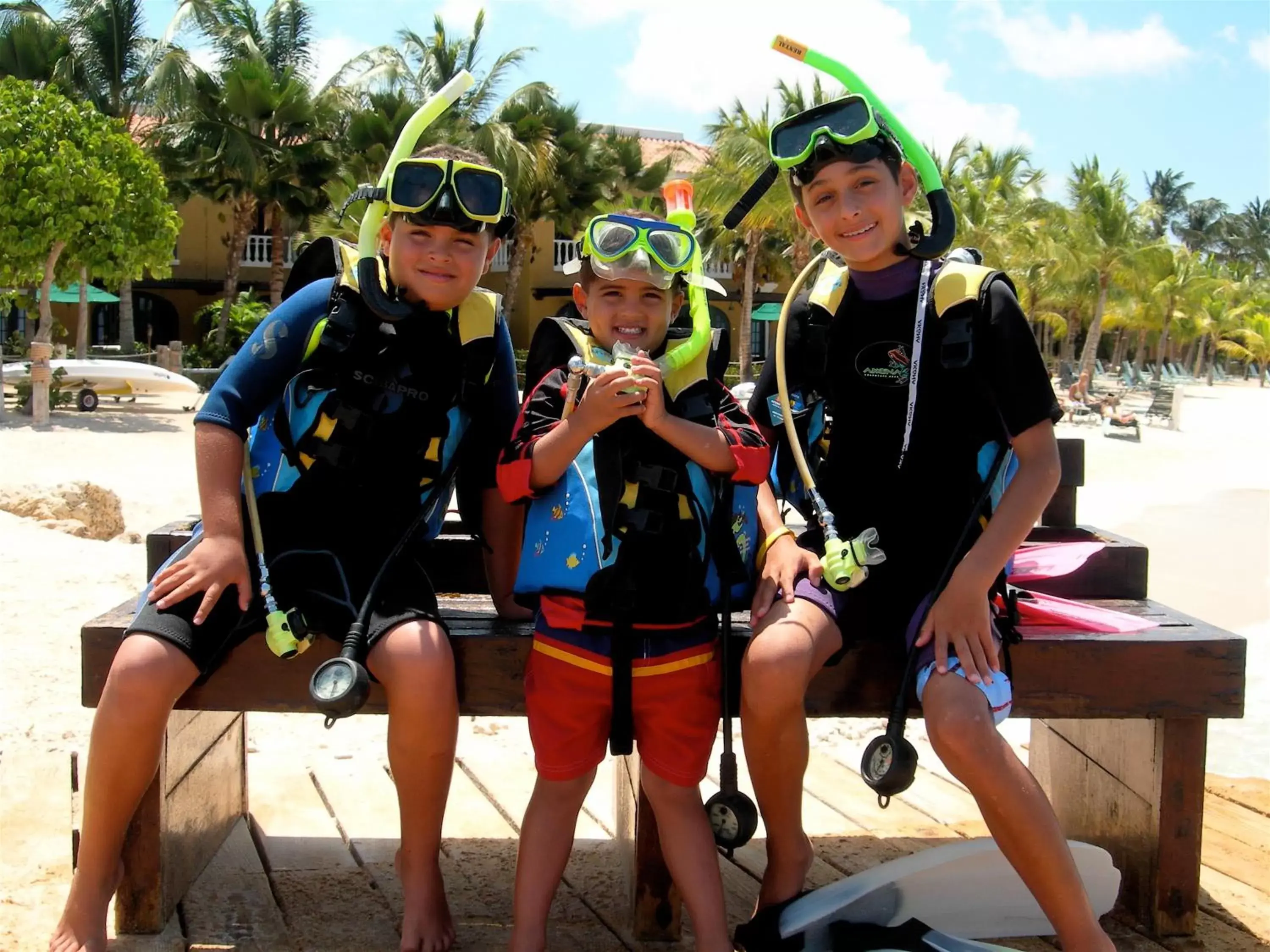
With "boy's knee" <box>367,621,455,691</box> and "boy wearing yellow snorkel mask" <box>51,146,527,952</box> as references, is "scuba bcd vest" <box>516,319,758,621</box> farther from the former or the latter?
"boy wearing yellow snorkel mask" <box>51,146,527,952</box>

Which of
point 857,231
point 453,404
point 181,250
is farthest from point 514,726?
point 181,250

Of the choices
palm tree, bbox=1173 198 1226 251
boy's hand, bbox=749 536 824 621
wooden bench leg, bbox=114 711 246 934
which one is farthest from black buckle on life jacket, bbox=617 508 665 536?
palm tree, bbox=1173 198 1226 251

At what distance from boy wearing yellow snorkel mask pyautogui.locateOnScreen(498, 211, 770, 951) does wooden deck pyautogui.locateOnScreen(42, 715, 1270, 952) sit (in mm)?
438

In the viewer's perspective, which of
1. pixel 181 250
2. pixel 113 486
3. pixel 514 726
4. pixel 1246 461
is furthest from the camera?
pixel 181 250

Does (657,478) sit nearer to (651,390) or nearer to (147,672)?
(651,390)

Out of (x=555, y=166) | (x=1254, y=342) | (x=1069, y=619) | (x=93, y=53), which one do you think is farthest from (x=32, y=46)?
(x=1254, y=342)

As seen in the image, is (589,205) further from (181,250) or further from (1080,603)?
(1080,603)

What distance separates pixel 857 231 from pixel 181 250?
1419 inches

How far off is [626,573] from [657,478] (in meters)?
0.24

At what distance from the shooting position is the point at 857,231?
2.77 m

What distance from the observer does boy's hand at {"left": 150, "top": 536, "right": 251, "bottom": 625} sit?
100 inches

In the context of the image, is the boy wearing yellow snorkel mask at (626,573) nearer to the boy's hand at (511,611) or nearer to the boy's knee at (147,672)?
the boy's hand at (511,611)

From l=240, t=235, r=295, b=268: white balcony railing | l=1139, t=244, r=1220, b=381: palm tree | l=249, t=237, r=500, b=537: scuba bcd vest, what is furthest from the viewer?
l=1139, t=244, r=1220, b=381: palm tree

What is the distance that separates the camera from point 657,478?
260cm
